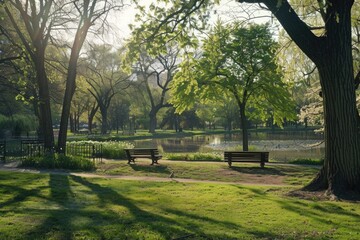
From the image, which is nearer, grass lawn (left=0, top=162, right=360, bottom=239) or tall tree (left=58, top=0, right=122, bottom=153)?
grass lawn (left=0, top=162, right=360, bottom=239)

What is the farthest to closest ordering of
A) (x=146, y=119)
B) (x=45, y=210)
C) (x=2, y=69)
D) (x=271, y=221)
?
(x=146, y=119) → (x=2, y=69) → (x=45, y=210) → (x=271, y=221)

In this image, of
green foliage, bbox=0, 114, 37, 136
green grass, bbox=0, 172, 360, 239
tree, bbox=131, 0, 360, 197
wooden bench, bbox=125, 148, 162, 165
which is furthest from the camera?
green foliage, bbox=0, 114, 37, 136

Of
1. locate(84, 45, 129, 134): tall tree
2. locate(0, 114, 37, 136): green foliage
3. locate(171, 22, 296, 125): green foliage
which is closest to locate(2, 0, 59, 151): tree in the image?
locate(171, 22, 296, 125): green foliage

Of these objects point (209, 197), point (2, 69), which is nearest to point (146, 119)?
point (2, 69)

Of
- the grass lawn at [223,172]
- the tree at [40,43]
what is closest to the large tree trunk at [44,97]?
the tree at [40,43]

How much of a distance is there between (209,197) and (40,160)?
10376 millimetres

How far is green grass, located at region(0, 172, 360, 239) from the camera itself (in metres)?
6.78

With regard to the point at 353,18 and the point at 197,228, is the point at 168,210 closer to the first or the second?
the point at 197,228

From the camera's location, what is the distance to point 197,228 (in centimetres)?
710

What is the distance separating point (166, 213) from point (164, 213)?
0.04 m

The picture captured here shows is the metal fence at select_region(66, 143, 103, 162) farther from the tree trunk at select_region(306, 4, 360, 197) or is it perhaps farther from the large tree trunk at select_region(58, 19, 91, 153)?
the tree trunk at select_region(306, 4, 360, 197)

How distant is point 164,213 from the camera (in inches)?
328

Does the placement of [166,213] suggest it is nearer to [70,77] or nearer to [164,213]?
[164,213]

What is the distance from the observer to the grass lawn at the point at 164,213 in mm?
6781
